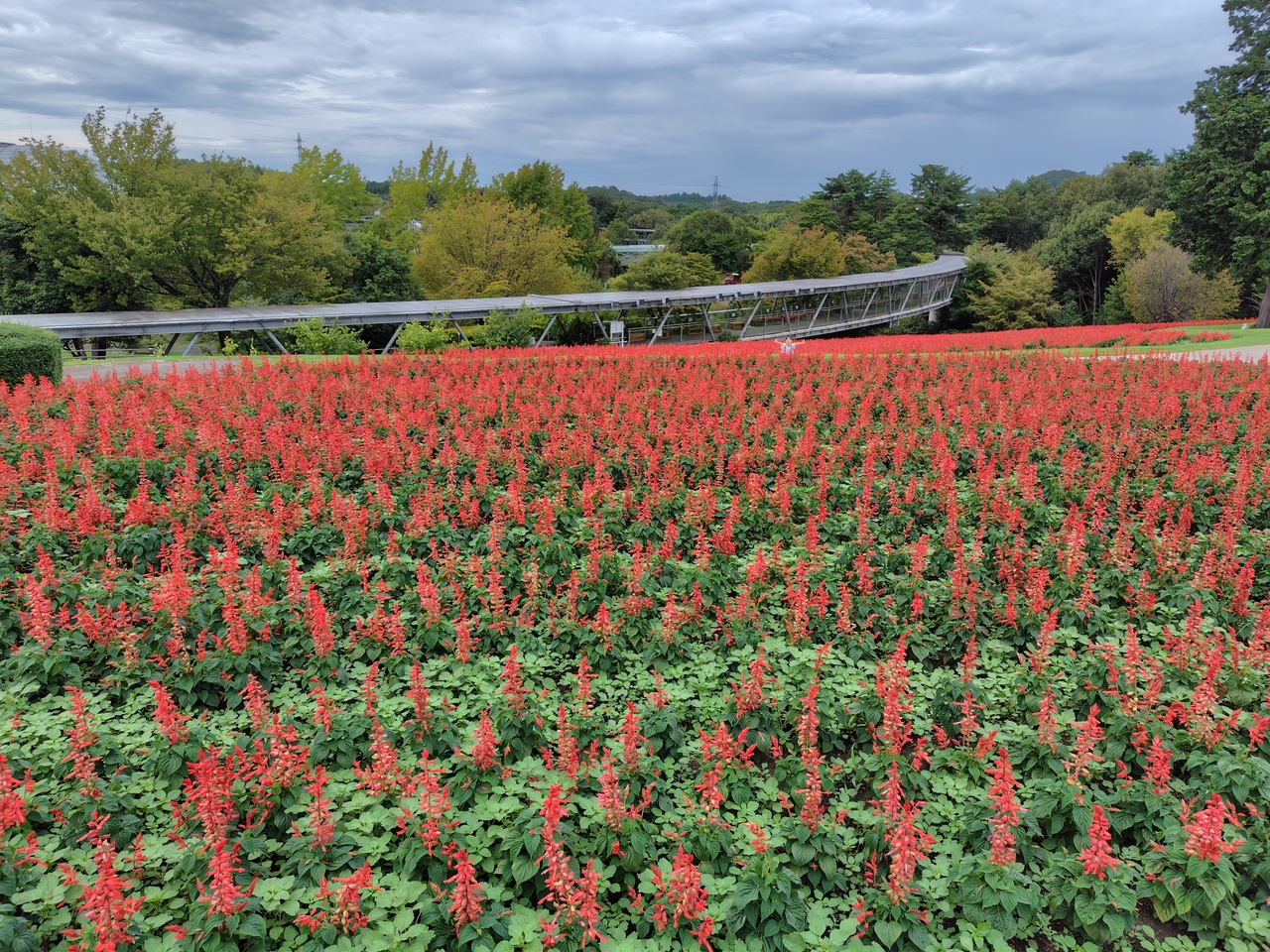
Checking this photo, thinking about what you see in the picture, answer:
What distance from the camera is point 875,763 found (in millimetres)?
4539

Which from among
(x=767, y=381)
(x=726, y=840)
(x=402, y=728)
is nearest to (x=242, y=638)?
(x=402, y=728)

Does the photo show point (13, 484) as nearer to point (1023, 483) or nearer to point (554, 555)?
point (554, 555)

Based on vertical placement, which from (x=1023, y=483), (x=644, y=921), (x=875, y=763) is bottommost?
(x=644, y=921)

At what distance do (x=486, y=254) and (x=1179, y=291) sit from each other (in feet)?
139

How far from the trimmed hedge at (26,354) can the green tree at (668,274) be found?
115ft

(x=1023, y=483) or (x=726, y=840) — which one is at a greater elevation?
(x=1023, y=483)

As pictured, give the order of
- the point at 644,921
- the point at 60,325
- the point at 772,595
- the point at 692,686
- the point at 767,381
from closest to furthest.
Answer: the point at 644,921
the point at 692,686
the point at 772,595
the point at 767,381
the point at 60,325

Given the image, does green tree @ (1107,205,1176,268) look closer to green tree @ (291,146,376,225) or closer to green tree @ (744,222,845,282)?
green tree @ (744,222,845,282)

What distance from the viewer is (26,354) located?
48.1 feet

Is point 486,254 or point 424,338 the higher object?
point 486,254

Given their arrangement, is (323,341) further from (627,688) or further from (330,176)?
(330,176)

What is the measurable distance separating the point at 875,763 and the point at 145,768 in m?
4.60

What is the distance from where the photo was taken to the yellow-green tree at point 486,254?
138ft

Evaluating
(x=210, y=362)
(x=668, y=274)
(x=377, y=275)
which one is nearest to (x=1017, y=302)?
(x=668, y=274)
